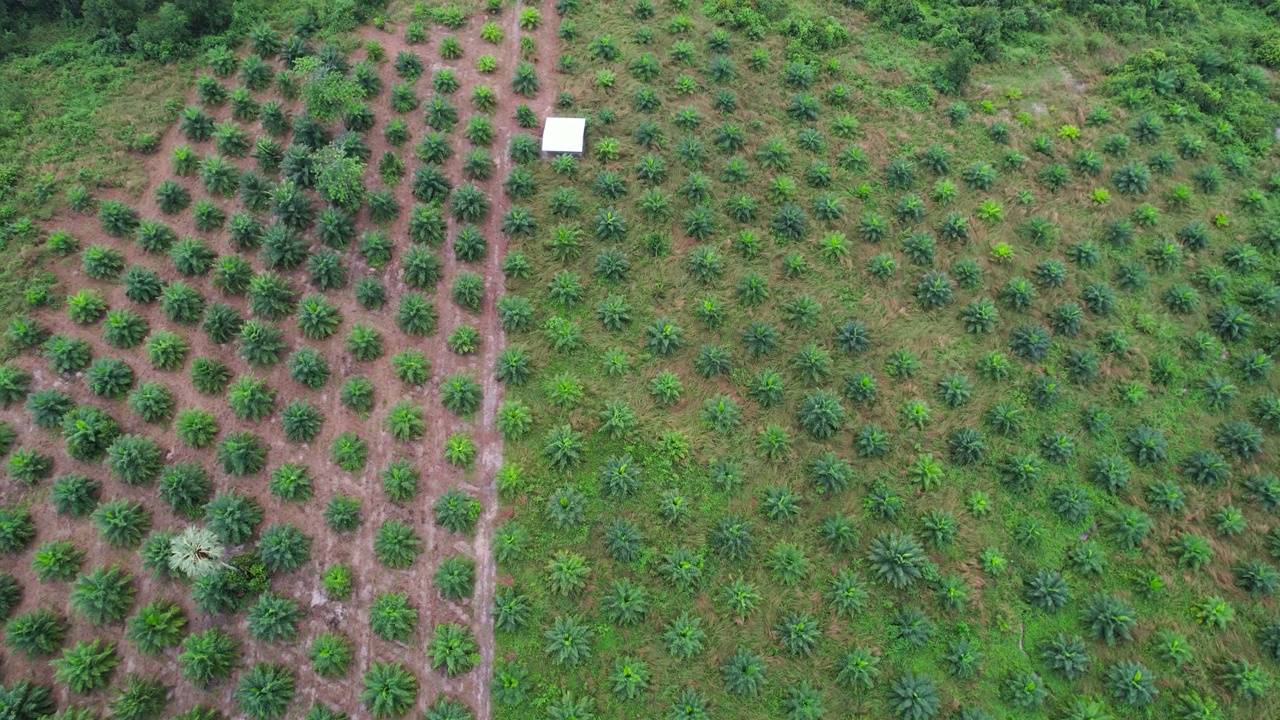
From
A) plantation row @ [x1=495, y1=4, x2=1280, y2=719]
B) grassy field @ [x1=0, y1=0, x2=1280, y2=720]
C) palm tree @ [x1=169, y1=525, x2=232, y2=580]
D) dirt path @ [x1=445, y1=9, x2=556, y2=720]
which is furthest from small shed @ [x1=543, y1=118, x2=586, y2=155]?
palm tree @ [x1=169, y1=525, x2=232, y2=580]

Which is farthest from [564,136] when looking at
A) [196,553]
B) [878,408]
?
[196,553]

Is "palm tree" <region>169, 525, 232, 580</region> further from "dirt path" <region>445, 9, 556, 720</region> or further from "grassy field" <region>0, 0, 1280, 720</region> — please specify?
"dirt path" <region>445, 9, 556, 720</region>

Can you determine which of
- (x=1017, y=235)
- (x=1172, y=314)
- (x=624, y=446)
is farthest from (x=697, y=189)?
(x=1172, y=314)

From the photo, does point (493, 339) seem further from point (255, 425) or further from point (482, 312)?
point (255, 425)

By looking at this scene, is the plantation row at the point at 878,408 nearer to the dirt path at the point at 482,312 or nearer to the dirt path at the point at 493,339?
the dirt path at the point at 493,339

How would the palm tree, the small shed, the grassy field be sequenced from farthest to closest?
the small shed, the grassy field, the palm tree

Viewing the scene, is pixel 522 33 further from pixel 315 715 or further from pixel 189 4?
pixel 315 715
